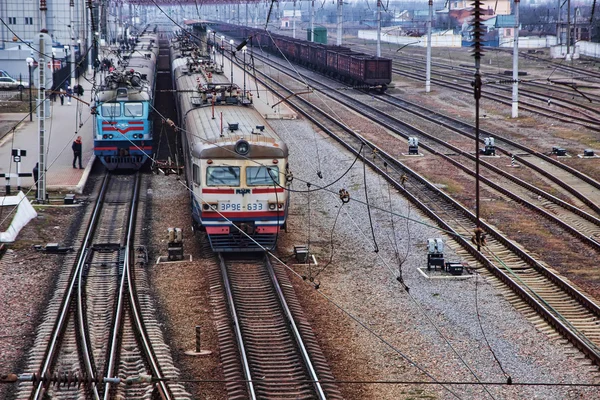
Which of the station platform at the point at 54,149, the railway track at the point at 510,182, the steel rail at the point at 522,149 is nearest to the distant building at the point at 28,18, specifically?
the station platform at the point at 54,149

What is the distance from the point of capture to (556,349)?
46.9ft

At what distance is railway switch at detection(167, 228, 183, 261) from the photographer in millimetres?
19594

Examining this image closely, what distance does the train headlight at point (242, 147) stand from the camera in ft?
60.4

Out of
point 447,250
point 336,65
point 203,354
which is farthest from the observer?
point 336,65

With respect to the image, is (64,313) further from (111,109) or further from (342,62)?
(342,62)

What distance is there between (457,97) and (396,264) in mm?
34754

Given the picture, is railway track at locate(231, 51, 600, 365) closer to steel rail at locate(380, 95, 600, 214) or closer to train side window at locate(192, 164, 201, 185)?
steel rail at locate(380, 95, 600, 214)

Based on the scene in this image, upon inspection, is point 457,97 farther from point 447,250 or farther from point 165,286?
point 165,286

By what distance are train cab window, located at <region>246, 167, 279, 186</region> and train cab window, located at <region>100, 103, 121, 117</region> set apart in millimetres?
10593

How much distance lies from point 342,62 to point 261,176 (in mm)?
41148

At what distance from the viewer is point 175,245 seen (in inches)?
775

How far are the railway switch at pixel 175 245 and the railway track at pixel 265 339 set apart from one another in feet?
4.06

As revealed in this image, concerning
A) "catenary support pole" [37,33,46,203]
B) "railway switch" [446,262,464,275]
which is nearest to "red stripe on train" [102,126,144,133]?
"catenary support pole" [37,33,46,203]

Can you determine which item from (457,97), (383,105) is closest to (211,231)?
(383,105)
